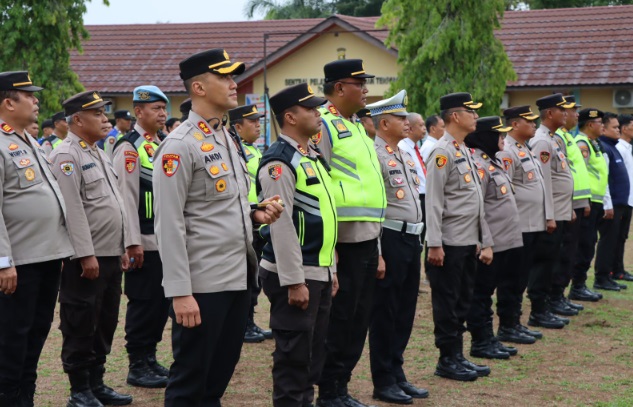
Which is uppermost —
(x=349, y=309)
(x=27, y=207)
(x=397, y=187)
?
(x=397, y=187)

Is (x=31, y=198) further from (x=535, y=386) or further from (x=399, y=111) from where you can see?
(x=535, y=386)

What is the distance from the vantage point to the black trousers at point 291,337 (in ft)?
17.1

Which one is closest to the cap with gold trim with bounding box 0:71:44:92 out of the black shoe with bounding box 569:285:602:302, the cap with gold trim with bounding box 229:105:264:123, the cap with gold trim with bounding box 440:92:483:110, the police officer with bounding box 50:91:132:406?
the police officer with bounding box 50:91:132:406

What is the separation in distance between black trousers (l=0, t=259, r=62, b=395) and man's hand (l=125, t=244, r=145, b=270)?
1043mm

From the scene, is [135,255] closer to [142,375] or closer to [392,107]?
[142,375]

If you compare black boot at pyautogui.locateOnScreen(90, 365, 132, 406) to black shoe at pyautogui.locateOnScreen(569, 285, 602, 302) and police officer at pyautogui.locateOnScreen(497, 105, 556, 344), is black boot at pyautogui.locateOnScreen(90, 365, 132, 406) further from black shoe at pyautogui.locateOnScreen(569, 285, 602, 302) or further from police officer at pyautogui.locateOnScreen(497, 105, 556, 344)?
black shoe at pyautogui.locateOnScreen(569, 285, 602, 302)

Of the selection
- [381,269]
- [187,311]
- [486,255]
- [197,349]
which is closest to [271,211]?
[187,311]

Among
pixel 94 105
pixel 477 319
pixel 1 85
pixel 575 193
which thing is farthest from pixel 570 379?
pixel 1 85

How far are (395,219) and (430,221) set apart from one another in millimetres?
547

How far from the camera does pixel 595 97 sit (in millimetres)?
22828

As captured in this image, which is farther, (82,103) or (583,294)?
(583,294)

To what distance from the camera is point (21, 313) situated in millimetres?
5359

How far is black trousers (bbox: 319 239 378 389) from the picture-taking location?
232 inches

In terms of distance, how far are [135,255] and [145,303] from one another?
488 mm
